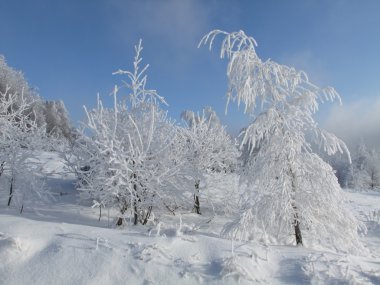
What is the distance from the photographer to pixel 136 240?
5.93m

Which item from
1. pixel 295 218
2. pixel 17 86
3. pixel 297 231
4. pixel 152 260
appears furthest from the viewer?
pixel 17 86

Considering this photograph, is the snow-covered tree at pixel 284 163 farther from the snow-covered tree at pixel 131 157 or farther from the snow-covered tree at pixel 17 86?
the snow-covered tree at pixel 17 86

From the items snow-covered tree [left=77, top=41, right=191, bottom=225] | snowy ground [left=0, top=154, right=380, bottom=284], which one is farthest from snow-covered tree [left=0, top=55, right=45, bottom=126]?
snowy ground [left=0, top=154, right=380, bottom=284]

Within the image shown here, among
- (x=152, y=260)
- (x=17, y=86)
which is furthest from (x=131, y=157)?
(x=17, y=86)

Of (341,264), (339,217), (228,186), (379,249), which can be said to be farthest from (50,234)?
(379,249)

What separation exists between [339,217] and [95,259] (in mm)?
5073

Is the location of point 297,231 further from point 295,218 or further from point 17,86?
point 17,86

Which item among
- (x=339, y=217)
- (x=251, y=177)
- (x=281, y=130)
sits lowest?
(x=339, y=217)

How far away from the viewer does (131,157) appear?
8625 mm

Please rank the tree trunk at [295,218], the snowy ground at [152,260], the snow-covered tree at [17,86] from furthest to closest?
the snow-covered tree at [17,86] → the tree trunk at [295,218] → the snowy ground at [152,260]

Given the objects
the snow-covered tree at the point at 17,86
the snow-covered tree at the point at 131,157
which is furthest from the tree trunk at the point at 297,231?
the snow-covered tree at the point at 17,86

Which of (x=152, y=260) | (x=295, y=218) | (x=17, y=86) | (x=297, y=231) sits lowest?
(x=152, y=260)

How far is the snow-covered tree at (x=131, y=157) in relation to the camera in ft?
28.3

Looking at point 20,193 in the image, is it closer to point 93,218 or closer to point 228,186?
point 93,218
